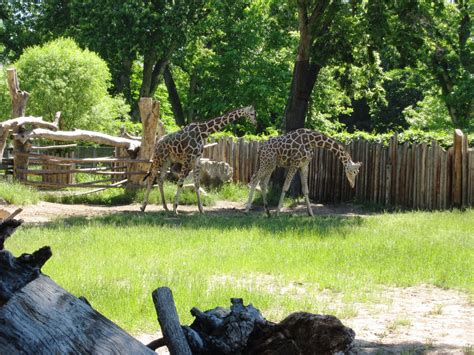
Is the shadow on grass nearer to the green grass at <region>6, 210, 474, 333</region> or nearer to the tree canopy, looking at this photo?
the green grass at <region>6, 210, 474, 333</region>

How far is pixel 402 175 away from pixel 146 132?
673cm

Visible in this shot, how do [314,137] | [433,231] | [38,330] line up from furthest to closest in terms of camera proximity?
[314,137], [433,231], [38,330]

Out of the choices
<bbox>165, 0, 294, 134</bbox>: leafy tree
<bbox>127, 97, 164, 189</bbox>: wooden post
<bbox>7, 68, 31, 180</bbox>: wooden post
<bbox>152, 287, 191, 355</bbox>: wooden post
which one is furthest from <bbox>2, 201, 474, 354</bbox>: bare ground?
<bbox>165, 0, 294, 134</bbox>: leafy tree

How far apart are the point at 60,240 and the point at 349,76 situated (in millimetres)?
12735

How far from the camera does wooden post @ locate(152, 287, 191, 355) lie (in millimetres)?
3162

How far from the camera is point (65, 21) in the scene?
34500 millimetres

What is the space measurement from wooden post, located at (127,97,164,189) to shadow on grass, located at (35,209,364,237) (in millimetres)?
4392

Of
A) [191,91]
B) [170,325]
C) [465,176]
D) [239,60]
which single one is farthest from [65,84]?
[170,325]

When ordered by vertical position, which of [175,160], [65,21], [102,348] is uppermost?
[65,21]

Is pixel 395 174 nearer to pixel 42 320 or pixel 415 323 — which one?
pixel 415 323

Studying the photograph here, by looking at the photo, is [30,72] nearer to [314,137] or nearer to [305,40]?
[305,40]

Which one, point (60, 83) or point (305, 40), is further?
point (60, 83)

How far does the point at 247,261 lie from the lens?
898 cm

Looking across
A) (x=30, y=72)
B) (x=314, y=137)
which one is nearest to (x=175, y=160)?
(x=314, y=137)
